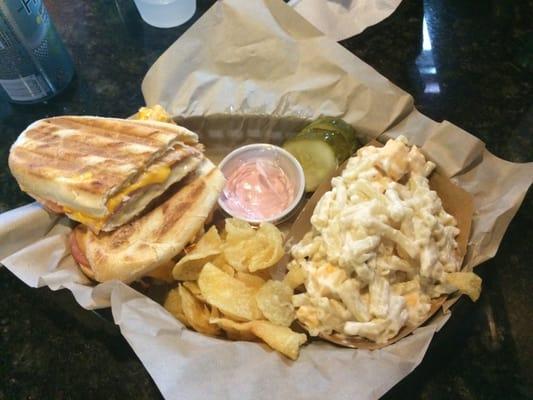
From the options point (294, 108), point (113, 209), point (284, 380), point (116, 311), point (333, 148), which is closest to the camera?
point (284, 380)

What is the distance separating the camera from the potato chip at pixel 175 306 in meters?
1.48

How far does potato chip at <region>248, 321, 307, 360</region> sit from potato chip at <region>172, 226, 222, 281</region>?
26cm

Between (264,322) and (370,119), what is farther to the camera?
(370,119)

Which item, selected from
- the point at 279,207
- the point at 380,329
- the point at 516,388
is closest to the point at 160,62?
the point at 279,207

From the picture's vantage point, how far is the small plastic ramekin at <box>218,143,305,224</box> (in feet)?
5.74

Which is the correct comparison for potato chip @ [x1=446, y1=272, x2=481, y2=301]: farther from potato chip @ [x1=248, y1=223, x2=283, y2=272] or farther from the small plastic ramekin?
the small plastic ramekin

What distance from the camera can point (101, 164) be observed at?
4.92 feet

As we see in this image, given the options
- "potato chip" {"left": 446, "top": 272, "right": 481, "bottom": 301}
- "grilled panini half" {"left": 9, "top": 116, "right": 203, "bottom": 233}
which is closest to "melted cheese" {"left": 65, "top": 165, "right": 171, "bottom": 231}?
"grilled panini half" {"left": 9, "top": 116, "right": 203, "bottom": 233}

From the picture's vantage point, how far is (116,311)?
1353 mm

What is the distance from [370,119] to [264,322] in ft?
2.94

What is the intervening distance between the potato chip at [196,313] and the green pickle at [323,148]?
0.60 metres

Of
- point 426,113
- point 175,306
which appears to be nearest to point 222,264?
point 175,306

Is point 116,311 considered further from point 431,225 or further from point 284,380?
point 431,225

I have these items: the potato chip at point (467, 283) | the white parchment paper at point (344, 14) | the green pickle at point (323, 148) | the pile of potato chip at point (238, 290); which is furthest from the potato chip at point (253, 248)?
the white parchment paper at point (344, 14)
